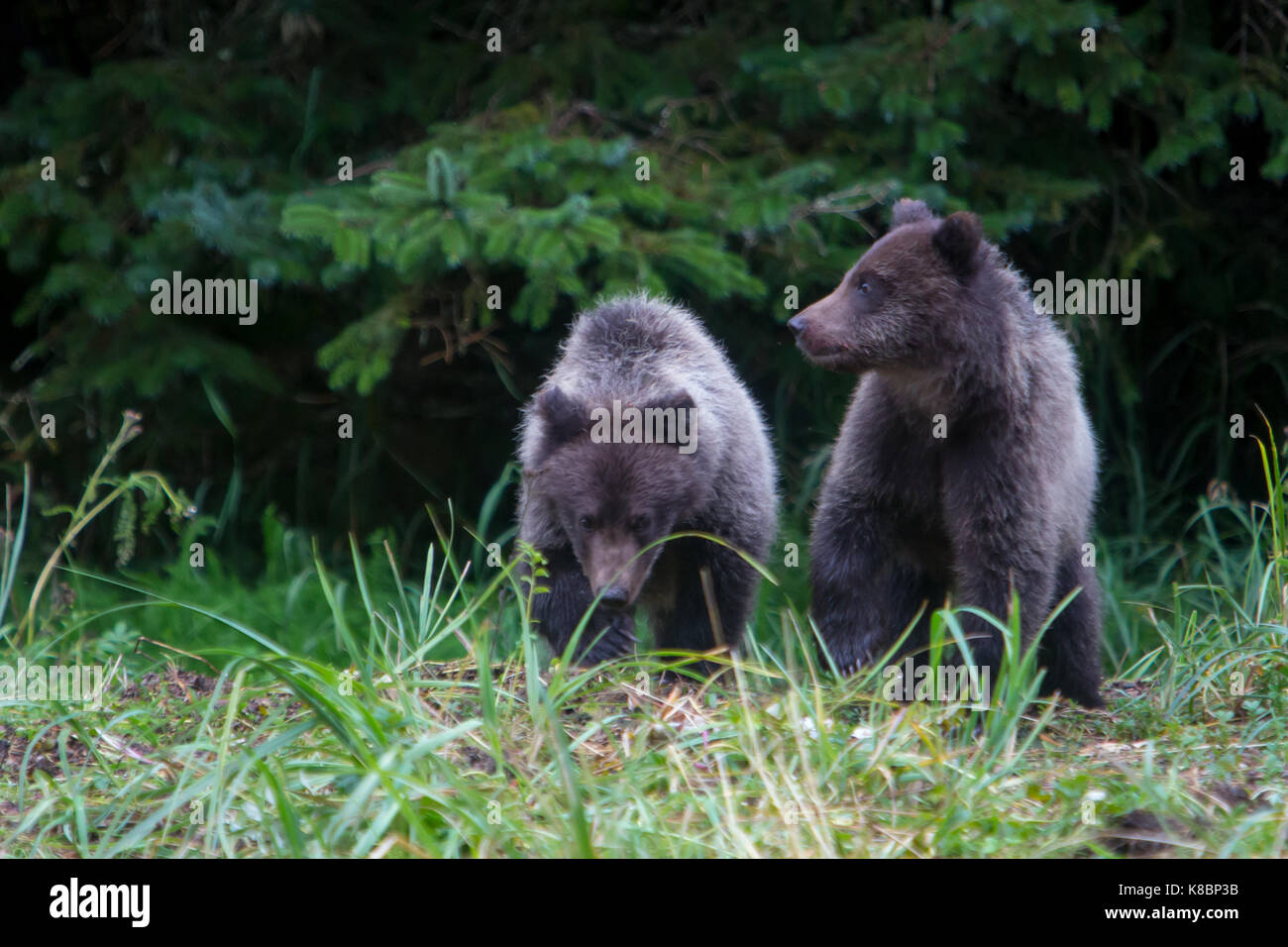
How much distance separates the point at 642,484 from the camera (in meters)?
4.89

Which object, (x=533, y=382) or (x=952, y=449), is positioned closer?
(x=952, y=449)

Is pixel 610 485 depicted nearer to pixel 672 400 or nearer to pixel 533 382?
pixel 672 400

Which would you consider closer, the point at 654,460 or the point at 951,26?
the point at 654,460

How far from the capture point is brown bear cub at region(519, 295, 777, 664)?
4.89 metres

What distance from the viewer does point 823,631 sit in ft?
16.7

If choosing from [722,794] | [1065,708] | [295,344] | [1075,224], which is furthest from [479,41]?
[722,794]

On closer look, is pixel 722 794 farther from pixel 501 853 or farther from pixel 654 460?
pixel 654 460

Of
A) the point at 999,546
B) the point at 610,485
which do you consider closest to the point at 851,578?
the point at 999,546

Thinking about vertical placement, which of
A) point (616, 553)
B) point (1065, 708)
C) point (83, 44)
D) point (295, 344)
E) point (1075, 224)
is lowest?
point (1065, 708)

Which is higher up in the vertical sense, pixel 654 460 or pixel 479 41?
pixel 479 41

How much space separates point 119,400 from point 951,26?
4923 millimetres

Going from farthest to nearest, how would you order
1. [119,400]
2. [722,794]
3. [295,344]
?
[295,344] < [119,400] < [722,794]

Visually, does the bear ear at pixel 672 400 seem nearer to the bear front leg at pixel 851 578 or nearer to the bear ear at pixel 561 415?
the bear ear at pixel 561 415

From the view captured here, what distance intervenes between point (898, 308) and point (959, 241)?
318mm
